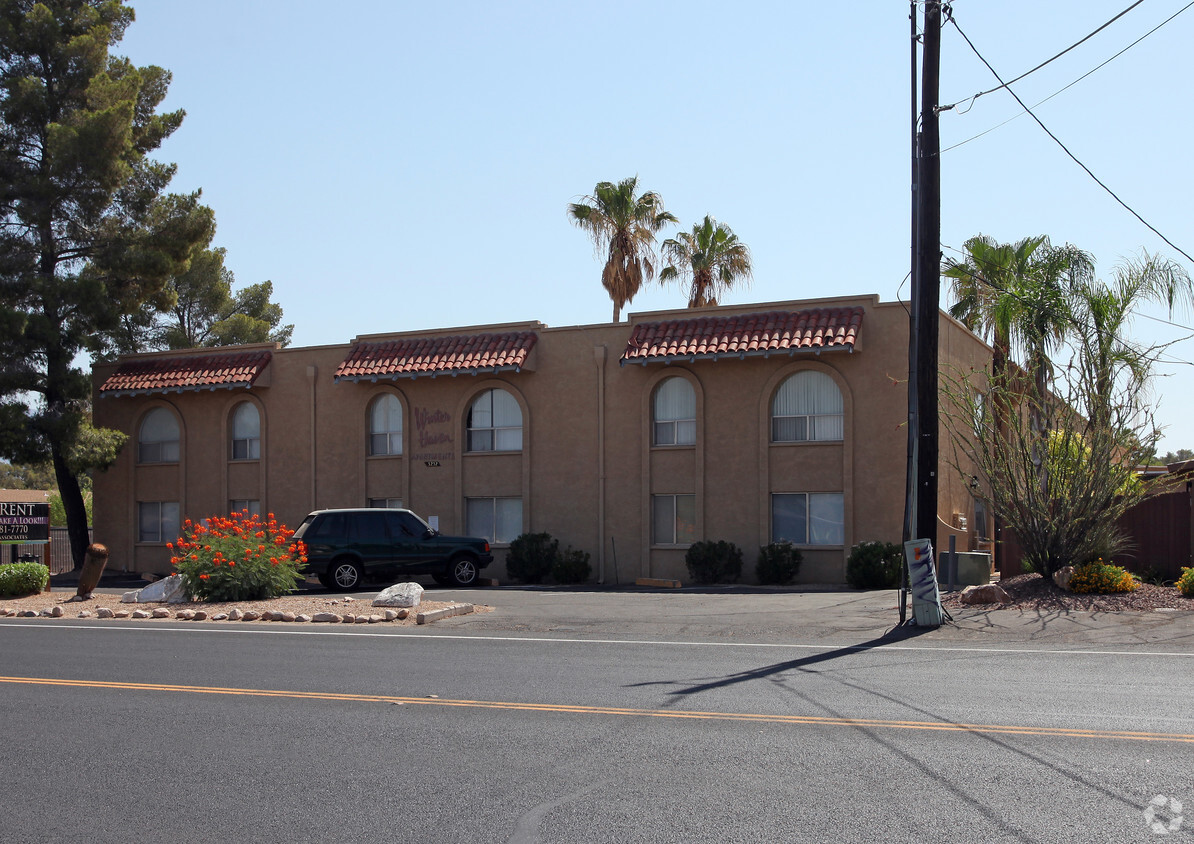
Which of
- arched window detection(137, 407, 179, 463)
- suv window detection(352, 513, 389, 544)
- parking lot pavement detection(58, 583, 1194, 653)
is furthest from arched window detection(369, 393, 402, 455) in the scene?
parking lot pavement detection(58, 583, 1194, 653)

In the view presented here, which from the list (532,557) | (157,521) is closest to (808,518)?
(532,557)

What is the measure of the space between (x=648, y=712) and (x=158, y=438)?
2753 cm

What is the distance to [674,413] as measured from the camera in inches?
1062

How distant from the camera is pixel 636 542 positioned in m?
27.0

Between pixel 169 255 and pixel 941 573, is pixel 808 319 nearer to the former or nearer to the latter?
pixel 941 573

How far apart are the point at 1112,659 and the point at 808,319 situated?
14.4m

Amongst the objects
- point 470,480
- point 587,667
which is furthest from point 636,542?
point 587,667

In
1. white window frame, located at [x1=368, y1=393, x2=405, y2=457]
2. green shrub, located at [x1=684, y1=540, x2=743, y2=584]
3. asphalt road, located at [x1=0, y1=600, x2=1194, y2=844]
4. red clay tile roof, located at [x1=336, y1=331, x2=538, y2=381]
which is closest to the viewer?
asphalt road, located at [x1=0, y1=600, x2=1194, y2=844]

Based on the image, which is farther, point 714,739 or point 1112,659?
point 1112,659

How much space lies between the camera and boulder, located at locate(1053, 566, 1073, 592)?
1661 centimetres

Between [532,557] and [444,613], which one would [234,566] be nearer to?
[444,613]

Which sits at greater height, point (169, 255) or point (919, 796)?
point (169, 255)

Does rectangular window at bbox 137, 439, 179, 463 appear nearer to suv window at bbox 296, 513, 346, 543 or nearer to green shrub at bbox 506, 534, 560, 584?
suv window at bbox 296, 513, 346, 543

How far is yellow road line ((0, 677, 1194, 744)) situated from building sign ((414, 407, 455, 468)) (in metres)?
17.9
